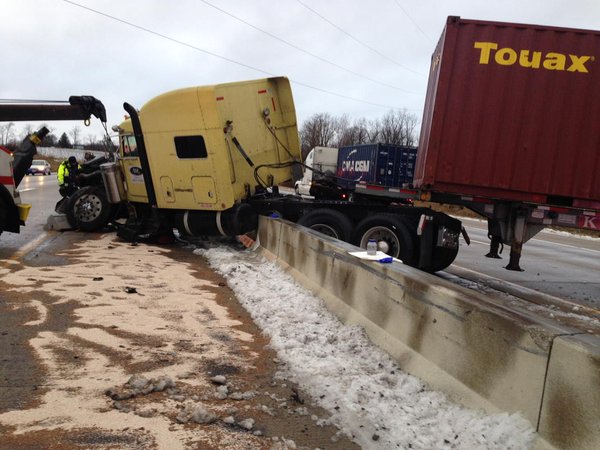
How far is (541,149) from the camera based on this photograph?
7.76 meters

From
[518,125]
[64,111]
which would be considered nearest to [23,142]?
[64,111]

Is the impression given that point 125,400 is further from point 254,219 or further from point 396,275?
point 254,219

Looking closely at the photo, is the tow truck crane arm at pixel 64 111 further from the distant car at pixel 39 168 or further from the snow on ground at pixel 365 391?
the distant car at pixel 39 168

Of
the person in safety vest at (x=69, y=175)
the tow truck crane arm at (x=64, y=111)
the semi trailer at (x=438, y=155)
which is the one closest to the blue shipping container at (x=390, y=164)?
the person in safety vest at (x=69, y=175)

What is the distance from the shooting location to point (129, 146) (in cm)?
1070

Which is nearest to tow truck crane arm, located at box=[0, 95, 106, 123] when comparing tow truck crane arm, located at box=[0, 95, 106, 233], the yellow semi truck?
tow truck crane arm, located at box=[0, 95, 106, 233]

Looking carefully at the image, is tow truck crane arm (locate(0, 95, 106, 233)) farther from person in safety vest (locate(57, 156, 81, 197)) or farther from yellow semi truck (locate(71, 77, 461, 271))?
person in safety vest (locate(57, 156, 81, 197))

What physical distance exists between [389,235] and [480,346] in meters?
6.08

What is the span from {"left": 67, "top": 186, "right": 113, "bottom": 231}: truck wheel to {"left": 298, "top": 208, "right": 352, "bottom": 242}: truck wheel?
495 cm

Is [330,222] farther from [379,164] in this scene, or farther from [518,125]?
[379,164]

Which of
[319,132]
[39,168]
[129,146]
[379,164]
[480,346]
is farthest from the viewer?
[319,132]

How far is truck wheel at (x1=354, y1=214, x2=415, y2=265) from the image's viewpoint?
8750mm

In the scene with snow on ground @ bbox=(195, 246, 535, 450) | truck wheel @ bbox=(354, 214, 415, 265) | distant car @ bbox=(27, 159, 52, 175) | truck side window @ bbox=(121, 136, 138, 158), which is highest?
truck side window @ bbox=(121, 136, 138, 158)

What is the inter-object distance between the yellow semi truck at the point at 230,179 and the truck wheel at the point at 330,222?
2cm
